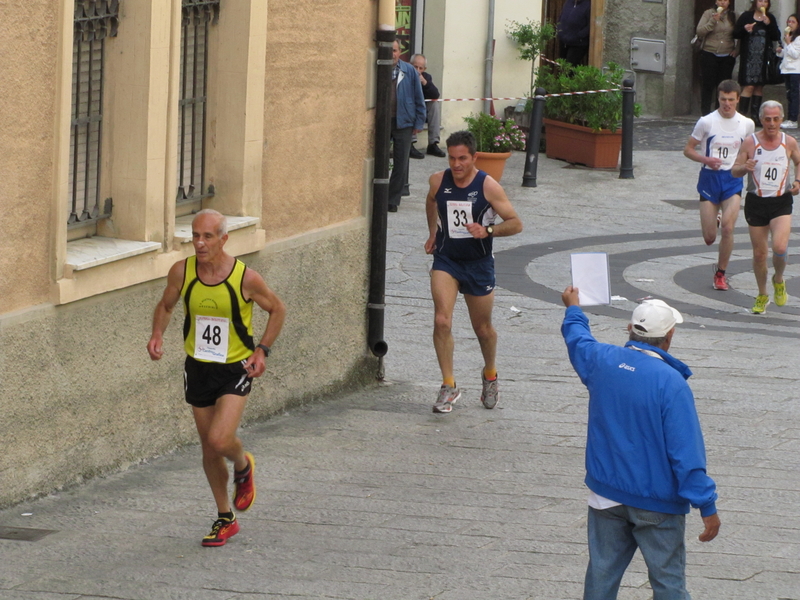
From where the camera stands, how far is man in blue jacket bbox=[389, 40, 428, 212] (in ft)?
56.5

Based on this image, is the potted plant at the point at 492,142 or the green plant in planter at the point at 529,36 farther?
the green plant in planter at the point at 529,36

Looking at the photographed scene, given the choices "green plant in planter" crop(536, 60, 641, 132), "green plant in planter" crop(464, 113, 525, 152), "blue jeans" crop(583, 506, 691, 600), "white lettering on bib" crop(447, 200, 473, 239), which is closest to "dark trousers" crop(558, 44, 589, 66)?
"green plant in planter" crop(536, 60, 641, 132)

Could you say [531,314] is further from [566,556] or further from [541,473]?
[566,556]

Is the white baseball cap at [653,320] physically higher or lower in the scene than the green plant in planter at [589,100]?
lower

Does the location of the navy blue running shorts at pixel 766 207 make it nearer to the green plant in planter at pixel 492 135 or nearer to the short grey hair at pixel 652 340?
the green plant in planter at pixel 492 135

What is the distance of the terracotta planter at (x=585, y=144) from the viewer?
20.6 metres

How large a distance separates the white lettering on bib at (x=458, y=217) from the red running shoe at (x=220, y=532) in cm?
313

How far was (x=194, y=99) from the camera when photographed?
28.9 ft

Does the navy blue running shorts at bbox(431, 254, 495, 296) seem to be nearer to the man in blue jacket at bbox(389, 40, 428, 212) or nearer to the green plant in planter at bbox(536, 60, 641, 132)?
the man in blue jacket at bbox(389, 40, 428, 212)

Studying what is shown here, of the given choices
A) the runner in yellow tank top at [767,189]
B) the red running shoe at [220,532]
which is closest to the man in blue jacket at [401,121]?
the runner in yellow tank top at [767,189]

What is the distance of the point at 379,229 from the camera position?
34.0 feet

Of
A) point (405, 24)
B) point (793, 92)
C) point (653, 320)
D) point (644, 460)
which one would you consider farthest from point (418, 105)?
point (644, 460)

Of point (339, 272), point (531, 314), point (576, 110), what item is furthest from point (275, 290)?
point (576, 110)

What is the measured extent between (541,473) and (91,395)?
2.57 meters
